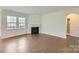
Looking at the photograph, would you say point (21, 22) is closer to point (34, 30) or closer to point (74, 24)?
point (34, 30)

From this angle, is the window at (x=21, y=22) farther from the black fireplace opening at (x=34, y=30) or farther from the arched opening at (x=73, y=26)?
the arched opening at (x=73, y=26)

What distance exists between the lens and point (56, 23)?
7.44 metres

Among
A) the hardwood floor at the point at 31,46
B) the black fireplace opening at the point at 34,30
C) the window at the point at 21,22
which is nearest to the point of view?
the hardwood floor at the point at 31,46

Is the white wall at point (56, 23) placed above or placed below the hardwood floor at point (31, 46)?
above

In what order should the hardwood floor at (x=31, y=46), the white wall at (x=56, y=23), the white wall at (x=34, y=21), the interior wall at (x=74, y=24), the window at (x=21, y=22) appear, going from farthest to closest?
the white wall at (x=34, y=21) < the window at (x=21, y=22) < the interior wall at (x=74, y=24) < the white wall at (x=56, y=23) < the hardwood floor at (x=31, y=46)

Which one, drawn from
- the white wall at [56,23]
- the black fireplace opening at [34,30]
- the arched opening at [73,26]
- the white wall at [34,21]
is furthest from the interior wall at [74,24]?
the black fireplace opening at [34,30]

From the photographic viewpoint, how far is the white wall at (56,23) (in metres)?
6.61

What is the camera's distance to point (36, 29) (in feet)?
32.0

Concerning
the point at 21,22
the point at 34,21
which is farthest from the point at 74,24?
the point at 21,22
